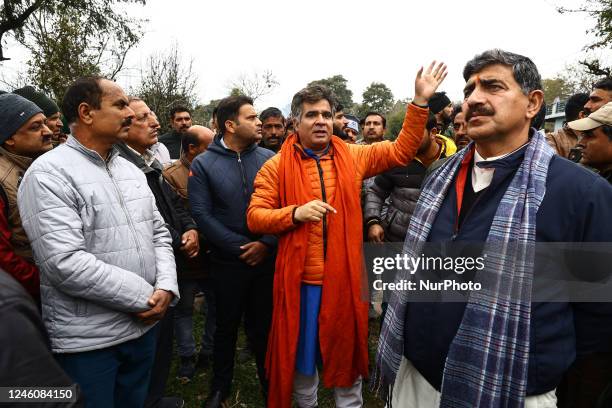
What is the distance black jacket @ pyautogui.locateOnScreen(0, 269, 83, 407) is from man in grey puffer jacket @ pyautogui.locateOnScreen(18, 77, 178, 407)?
1.14 meters

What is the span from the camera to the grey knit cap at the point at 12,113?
233cm

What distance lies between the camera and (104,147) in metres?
2.18

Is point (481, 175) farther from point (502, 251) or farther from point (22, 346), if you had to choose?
point (22, 346)

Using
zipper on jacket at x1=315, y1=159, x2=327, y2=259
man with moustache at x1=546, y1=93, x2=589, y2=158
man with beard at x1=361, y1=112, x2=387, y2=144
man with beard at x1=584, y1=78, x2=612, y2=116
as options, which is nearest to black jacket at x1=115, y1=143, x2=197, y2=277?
zipper on jacket at x1=315, y1=159, x2=327, y2=259

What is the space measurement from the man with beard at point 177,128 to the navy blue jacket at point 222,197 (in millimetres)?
3250

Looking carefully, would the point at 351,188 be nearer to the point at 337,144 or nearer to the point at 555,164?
the point at 337,144

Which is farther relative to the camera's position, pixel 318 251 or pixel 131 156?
pixel 131 156

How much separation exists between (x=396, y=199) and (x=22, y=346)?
3079mm

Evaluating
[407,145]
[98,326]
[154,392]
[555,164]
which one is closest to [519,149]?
[555,164]

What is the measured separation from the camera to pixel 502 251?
4.93ft

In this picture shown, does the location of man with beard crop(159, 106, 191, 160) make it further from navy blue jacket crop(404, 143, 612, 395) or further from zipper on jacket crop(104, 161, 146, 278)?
navy blue jacket crop(404, 143, 612, 395)

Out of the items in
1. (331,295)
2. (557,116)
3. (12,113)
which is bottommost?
(331,295)

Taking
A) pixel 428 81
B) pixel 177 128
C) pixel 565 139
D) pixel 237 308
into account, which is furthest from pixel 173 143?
pixel 565 139

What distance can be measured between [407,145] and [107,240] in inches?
75.7
